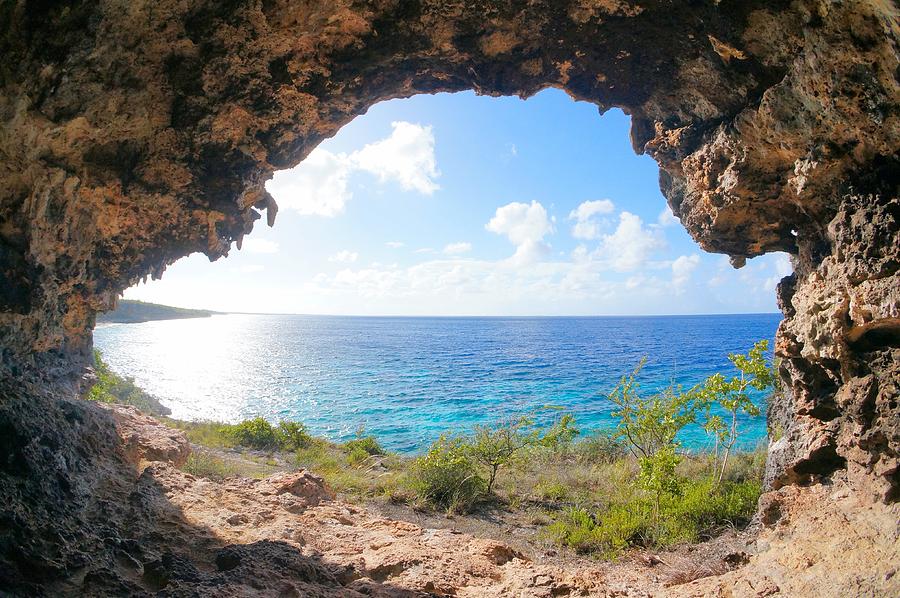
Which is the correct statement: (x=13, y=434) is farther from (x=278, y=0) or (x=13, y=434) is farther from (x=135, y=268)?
(x=278, y=0)

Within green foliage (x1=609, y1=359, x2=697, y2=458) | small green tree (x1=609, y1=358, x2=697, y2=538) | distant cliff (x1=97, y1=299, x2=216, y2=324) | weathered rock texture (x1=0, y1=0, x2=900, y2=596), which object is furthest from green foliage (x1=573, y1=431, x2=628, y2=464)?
distant cliff (x1=97, y1=299, x2=216, y2=324)

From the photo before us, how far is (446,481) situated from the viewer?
9578 millimetres

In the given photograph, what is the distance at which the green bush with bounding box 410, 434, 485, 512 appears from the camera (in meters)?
9.27

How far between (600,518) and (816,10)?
7.45 metres

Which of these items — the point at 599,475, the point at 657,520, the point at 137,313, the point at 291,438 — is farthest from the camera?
the point at 137,313

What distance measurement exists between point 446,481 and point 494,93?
310 inches

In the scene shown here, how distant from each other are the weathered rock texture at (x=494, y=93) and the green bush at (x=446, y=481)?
575 cm

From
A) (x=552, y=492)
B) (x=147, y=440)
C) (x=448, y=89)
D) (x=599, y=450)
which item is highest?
(x=448, y=89)

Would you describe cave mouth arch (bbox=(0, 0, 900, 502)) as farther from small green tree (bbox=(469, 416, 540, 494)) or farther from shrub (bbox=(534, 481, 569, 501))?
small green tree (bbox=(469, 416, 540, 494))

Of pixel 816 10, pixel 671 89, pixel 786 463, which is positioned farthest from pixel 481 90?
pixel 786 463

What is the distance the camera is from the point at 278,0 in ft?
15.4

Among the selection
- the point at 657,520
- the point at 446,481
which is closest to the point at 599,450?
the point at 446,481

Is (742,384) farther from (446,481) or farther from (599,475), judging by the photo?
(446,481)

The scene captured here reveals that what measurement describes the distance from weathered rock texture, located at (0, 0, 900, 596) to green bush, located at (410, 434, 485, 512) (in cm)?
575
